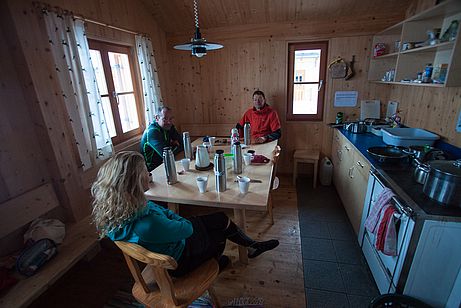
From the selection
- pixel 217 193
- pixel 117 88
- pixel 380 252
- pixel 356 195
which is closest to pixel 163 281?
pixel 217 193

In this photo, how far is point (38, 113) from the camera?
1838mm

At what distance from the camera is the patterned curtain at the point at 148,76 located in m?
3.00

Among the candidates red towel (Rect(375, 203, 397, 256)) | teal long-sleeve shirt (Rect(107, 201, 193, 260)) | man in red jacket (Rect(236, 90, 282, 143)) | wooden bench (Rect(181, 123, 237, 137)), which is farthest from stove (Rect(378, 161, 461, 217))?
wooden bench (Rect(181, 123, 237, 137))

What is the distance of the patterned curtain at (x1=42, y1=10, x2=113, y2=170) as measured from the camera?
194 cm

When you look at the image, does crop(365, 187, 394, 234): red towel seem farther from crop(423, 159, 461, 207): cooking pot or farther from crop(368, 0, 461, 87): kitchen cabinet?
crop(368, 0, 461, 87): kitchen cabinet

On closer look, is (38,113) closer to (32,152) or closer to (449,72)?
(32,152)

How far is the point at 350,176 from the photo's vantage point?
8.22 ft

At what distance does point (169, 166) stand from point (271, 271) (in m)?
1.22

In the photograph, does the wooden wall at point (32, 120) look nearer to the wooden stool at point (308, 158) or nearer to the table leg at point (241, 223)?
the table leg at point (241, 223)

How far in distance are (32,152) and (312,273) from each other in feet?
8.12

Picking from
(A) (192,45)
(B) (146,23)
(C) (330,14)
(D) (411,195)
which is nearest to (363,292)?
(D) (411,195)

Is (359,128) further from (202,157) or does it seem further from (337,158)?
(202,157)

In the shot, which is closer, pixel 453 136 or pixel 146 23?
pixel 453 136

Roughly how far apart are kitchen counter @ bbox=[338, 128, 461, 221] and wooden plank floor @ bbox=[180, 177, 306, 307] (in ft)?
3.27
